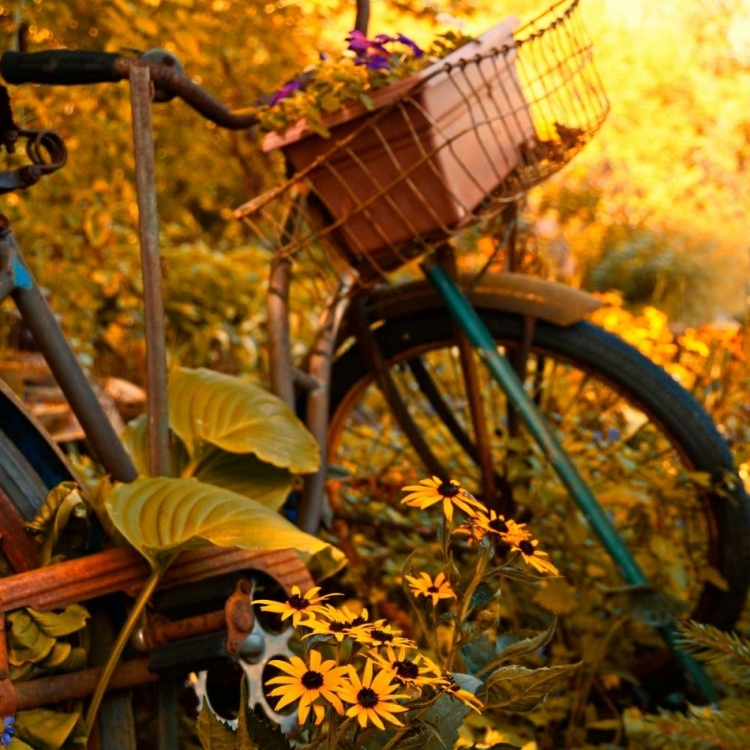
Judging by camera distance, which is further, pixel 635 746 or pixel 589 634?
pixel 589 634

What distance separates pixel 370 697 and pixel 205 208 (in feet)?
15.4

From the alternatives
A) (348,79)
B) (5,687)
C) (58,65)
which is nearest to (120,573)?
(5,687)

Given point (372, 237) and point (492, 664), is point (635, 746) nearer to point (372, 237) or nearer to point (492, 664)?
point (492, 664)

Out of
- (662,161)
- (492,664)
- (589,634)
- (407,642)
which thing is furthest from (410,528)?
(662,161)

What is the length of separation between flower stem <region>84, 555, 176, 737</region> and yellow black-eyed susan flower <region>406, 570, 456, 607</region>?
17.6 inches

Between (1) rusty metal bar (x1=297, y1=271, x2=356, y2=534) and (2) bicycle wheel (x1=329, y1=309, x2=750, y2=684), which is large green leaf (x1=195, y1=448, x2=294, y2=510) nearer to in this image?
(1) rusty metal bar (x1=297, y1=271, x2=356, y2=534)

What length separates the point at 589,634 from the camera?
212 cm

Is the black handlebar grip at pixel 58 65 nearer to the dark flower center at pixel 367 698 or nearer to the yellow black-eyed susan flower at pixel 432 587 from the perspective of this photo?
the yellow black-eyed susan flower at pixel 432 587

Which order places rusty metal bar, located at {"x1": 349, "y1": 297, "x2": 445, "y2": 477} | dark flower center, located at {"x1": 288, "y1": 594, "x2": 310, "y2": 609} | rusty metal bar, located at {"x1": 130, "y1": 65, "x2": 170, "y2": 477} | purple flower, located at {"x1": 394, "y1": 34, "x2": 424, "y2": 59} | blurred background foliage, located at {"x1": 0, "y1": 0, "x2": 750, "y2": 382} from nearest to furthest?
dark flower center, located at {"x1": 288, "y1": 594, "x2": 310, "y2": 609}
rusty metal bar, located at {"x1": 130, "y1": 65, "x2": 170, "y2": 477}
purple flower, located at {"x1": 394, "y1": 34, "x2": 424, "y2": 59}
rusty metal bar, located at {"x1": 349, "y1": 297, "x2": 445, "y2": 477}
blurred background foliage, located at {"x1": 0, "y1": 0, "x2": 750, "y2": 382}

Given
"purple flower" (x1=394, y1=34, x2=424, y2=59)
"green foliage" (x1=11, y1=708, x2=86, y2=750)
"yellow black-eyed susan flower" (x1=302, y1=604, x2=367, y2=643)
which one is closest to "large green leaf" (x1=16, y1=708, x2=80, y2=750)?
"green foliage" (x1=11, y1=708, x2=86, y2=750)

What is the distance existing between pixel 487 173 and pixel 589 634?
0.91m

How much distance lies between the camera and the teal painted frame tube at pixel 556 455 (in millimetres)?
1979

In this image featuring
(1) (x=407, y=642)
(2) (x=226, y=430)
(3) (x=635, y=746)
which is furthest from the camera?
(3) (x=635, y=746)

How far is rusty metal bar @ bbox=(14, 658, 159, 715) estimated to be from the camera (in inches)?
54.8
